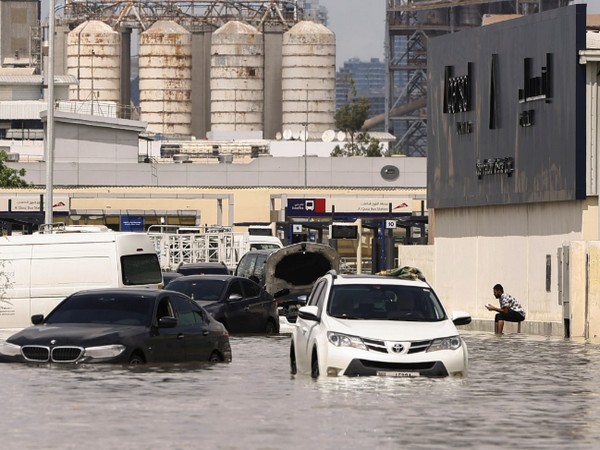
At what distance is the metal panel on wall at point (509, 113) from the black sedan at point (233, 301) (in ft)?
28.4

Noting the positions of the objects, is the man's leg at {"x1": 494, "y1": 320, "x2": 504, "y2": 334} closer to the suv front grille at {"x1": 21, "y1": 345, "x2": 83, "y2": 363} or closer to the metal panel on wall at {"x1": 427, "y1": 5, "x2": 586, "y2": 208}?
the metal panel on wall at {"x1": 427, "y1": 5, "x2": 586, "y2": 208}

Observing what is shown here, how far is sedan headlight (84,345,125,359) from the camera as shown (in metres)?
22.8

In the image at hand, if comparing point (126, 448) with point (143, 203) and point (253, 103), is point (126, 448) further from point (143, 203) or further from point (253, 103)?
point (253, 103)

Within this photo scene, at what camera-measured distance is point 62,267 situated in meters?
33.8

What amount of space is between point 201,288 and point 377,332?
1393 centimetres

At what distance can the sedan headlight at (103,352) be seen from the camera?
22766 millimetres

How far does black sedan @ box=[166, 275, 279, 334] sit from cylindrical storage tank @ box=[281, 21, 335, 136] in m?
140

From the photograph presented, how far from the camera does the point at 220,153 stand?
512ft

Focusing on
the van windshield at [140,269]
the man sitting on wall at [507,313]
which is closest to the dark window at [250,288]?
the van windshield at [140,269]

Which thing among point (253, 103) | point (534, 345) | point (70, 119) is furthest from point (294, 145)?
point (534, 345)

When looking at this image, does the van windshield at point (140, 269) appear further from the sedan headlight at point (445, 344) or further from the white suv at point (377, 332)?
the sedan headlight at point (445, 344)

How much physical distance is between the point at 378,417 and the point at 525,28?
2835cm

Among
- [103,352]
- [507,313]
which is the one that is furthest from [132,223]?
[103,352]

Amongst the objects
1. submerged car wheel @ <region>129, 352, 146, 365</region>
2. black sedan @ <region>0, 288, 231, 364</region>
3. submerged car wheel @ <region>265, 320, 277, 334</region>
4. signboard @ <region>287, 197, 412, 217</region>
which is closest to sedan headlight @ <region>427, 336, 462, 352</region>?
black sedan @ <region>0, 288, 231, 364</region>
